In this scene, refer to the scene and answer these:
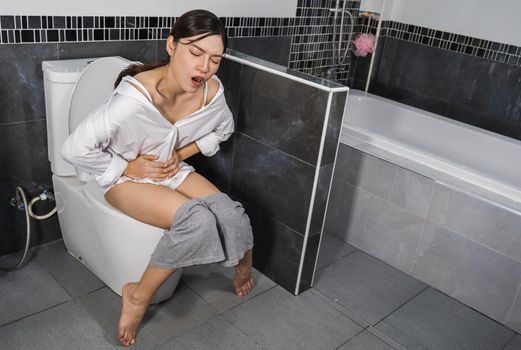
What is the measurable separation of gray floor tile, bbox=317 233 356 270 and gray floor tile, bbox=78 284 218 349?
0.62 meters

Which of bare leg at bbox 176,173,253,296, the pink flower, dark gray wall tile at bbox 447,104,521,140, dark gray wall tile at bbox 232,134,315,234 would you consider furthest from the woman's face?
Answer: dark gray wall tile at bbox 447,104,521,140

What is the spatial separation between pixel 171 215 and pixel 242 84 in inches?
25.2

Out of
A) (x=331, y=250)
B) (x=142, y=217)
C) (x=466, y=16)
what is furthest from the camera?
(x=466, y=16)

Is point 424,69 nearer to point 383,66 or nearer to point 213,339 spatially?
point 383,66

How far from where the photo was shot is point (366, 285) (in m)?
2.23

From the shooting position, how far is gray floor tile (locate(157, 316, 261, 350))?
175 centimetres

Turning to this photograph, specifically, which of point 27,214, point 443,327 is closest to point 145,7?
point 27,214

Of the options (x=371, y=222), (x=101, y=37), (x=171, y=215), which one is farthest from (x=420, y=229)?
(x=101, y=37)

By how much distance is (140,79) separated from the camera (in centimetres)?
169

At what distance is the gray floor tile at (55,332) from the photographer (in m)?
1.68

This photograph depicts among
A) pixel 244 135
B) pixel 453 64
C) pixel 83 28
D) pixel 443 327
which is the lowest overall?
pixel 443 327

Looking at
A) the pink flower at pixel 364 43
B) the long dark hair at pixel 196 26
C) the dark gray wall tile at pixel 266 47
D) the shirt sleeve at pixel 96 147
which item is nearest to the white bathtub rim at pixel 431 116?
the pink flower at pixel 364 43

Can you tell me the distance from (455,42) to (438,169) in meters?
1.08

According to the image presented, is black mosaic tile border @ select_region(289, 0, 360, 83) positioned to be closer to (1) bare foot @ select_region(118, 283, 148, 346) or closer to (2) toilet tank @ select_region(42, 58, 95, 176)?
(2) toilet tank @ select_region(42, 58, 95, 176)
